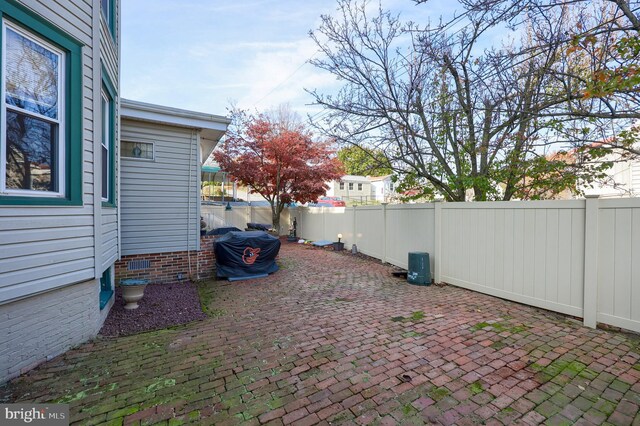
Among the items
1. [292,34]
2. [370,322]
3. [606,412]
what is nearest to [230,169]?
[292,34]

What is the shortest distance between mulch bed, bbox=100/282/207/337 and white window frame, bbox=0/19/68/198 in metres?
1.98

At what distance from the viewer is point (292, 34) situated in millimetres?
8648

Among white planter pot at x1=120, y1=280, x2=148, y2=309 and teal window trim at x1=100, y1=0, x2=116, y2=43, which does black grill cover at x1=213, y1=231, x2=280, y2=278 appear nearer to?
white planter pot at x1=120, y1=280, x2=148, y2=309

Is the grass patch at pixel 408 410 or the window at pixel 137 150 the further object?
the window at pixel 137 150

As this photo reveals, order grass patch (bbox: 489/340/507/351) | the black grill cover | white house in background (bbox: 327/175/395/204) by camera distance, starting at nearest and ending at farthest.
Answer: grass patch (bbox: 489/340/507/351) < the black grill cover < white house in background (bbox: 327/175/395/204)

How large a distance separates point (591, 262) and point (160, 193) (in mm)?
7650

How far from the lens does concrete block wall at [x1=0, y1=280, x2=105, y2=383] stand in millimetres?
2723

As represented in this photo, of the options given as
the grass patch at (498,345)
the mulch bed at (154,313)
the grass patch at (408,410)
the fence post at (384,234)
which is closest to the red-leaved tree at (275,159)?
the fence post at (384,234)

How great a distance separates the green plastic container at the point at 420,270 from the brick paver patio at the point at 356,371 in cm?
156

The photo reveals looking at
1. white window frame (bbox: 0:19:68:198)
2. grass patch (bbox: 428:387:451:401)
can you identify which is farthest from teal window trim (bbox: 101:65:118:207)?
Answer: grass patch (bbox: 428:387:451:401)

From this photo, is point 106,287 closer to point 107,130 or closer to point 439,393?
point 107,130

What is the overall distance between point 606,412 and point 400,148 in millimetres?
5778

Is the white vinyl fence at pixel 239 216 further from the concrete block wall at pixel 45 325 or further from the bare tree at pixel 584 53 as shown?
the bare tree at pixel 584 53

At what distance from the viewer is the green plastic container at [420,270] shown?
20.5ft
